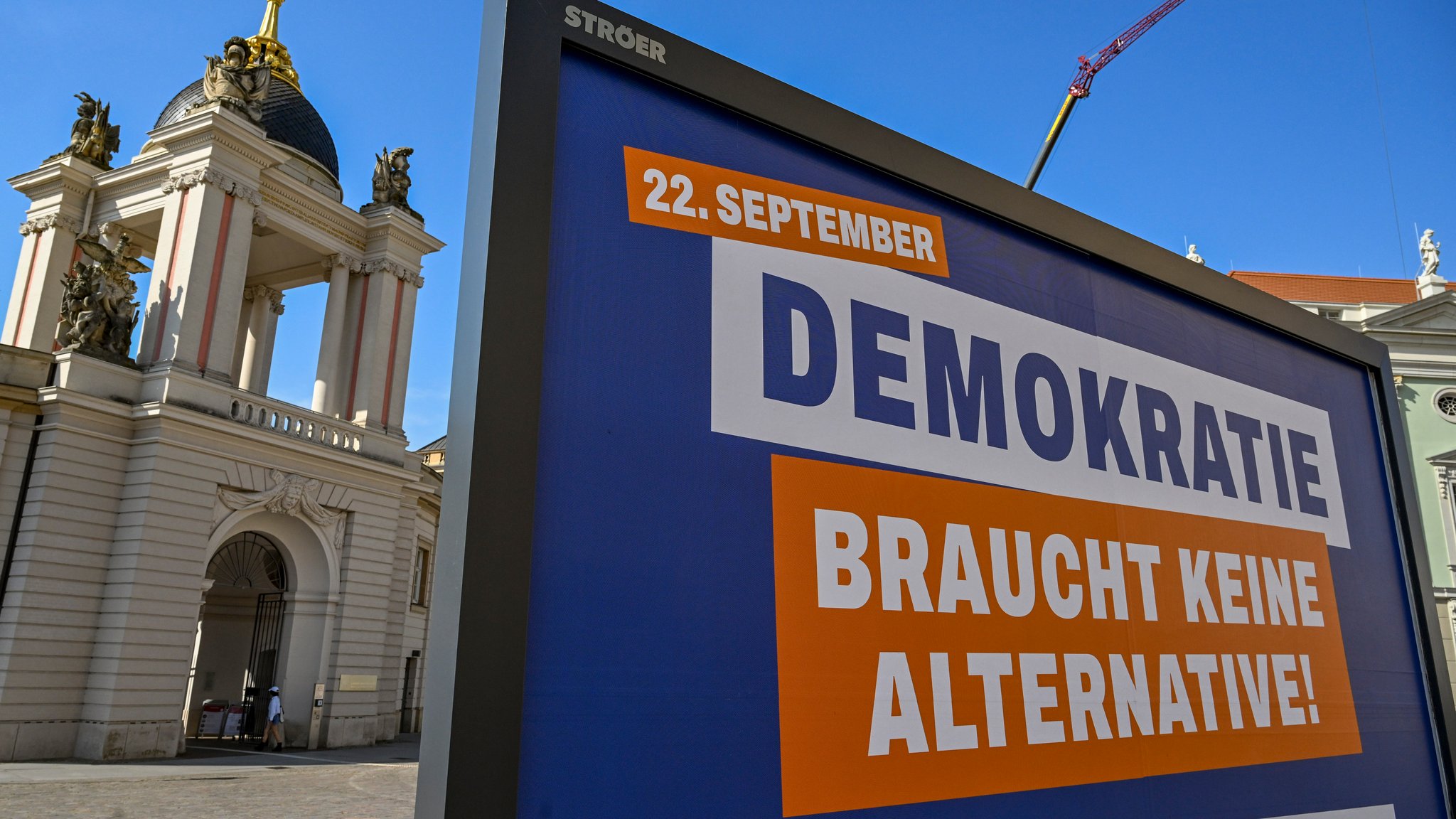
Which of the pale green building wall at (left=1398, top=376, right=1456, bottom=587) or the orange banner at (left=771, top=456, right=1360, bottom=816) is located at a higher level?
the pale green building wall at (left=1398, top=376, right=1456, bottom=587)

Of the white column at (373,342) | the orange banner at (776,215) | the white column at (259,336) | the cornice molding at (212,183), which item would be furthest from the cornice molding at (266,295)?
the orange banner at (776,215)

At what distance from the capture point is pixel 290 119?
95.4ft

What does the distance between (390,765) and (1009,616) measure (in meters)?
19.4

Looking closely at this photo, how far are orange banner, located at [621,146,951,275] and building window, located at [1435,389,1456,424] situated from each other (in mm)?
35497

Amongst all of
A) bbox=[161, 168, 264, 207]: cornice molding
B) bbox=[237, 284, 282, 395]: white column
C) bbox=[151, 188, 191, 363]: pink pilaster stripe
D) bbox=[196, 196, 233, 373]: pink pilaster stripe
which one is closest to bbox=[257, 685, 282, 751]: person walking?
bbox=[196, 196, 233, 373]: pink pilaster stripe

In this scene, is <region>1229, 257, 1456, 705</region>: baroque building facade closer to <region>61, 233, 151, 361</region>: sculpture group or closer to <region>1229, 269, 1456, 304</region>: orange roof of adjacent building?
<region>1229, 269, 1456, 304</region>: orange roof of adjacent building

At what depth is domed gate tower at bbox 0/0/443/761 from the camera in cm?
1955

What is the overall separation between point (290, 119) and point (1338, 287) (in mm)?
40296

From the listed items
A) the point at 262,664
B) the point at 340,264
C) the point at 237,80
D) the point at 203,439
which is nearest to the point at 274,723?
the point at 262,664

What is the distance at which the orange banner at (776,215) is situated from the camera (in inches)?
118

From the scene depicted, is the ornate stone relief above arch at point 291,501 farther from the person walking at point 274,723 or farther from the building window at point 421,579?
the building window at point 421,579

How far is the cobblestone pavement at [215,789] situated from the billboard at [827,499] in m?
10.6

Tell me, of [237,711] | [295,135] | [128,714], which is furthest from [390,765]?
[295,135]

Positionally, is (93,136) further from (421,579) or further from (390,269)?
(421,579)
